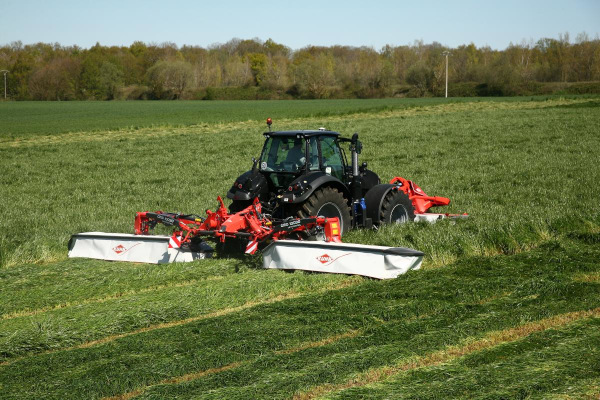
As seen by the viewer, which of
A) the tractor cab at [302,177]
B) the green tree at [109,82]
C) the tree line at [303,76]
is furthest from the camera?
the green tree at [109,82]

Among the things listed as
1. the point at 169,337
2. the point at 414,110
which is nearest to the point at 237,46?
the point at 414,110

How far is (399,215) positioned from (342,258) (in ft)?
10.6

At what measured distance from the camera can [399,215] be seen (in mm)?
12102

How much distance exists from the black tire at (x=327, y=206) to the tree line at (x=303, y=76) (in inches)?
2431

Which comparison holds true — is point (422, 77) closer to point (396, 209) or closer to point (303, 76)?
point (303, 76)

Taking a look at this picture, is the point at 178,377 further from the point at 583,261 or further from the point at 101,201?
the point at 101,201

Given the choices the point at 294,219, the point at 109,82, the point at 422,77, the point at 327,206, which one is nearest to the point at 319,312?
the point at 294,219

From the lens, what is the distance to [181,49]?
458 feet

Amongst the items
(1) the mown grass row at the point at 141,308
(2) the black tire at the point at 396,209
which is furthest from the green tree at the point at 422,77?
(1) the mown grass row at the point at 141,308

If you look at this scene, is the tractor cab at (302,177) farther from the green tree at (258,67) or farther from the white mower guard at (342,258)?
the green tree at (258,67)

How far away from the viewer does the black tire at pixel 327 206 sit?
10336 mm

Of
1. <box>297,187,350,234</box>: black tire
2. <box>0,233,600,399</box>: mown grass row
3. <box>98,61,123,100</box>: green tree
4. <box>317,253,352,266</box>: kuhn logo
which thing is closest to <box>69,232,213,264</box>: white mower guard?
<box>297,187,350,234</box>: black tire

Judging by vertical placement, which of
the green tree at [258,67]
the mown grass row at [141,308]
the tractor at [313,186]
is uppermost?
the green tree at [258,67]

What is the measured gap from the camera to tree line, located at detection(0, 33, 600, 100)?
77.6 metres
